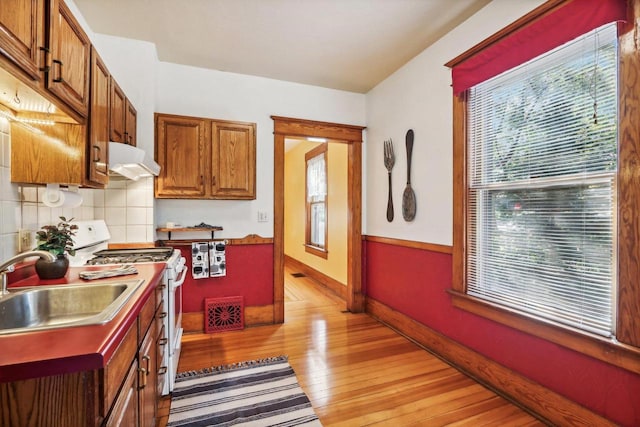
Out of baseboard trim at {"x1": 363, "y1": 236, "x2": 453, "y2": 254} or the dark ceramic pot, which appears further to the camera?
baseboard trim at {"x1": 363, "y1": 236, "x2": 453, "y2": 254}

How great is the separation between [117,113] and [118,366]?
6.26ft

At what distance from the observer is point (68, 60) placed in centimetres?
143

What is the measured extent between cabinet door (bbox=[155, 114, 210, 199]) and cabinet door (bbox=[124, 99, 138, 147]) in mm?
178

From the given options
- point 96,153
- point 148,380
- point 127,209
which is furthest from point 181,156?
point 148,380

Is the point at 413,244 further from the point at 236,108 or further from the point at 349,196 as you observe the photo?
the point at 236,108

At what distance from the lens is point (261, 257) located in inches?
131

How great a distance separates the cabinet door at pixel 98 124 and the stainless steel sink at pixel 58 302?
0.63 m

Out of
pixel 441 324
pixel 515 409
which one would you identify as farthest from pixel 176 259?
pixel 515 409

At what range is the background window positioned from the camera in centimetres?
508

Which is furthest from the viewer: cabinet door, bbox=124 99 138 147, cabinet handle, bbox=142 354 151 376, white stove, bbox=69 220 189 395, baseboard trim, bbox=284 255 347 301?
baseboard trim, bbox=284 255 347 301

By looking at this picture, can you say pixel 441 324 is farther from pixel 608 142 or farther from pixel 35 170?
pixel 35 170

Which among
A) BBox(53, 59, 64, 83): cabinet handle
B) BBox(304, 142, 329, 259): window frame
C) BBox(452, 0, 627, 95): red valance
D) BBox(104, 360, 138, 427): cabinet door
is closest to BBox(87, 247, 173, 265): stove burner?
BBox(104, 360, 138, 427): cabinet door

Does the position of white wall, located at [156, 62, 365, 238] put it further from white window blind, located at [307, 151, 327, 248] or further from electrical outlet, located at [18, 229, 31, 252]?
white window blind, located at [307, 151, 327, 248]

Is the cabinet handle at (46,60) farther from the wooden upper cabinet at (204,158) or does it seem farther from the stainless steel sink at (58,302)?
the wooden upper cabinet at (204,158)
